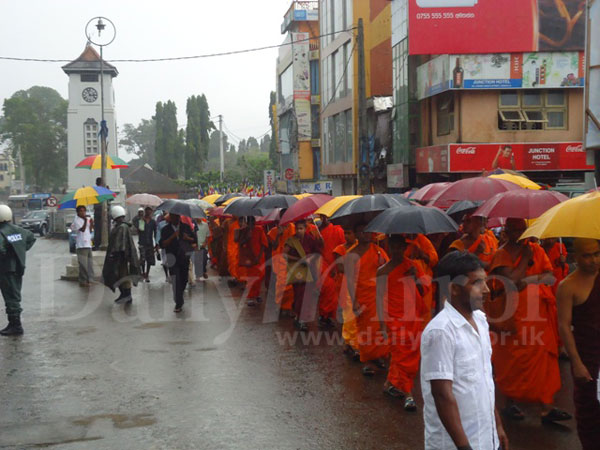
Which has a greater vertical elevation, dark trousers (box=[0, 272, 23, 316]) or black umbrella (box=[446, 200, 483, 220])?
black umbrella (box=[446, 200, 483, 220])

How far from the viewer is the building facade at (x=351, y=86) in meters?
29.7

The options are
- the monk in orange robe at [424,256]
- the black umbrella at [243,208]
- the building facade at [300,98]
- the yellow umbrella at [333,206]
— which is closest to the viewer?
the monk in orange robe at [424,256]

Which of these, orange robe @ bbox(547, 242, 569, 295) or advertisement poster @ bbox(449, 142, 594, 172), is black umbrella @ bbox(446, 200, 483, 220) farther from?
advertisement poster @ bbox(449, 142, 594, 172)

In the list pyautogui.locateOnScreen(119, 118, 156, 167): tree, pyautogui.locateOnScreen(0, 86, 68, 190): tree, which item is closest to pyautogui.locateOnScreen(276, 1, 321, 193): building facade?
pyautogui.locateOnScreen(0, 86, 68, 190): tree

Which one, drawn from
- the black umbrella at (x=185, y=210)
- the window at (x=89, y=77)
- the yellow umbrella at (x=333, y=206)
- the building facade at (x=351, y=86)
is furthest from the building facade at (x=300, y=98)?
the yellow umbrella at (x=333, y=206)

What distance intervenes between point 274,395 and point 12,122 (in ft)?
271

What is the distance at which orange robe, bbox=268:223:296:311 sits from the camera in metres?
11.2

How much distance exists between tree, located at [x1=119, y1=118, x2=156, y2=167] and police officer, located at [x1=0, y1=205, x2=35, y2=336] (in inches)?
5143

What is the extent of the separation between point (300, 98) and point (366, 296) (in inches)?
1458

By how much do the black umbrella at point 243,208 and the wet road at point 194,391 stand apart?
1.74 m

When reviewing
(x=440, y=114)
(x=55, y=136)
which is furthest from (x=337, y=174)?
(x=55, y=136)

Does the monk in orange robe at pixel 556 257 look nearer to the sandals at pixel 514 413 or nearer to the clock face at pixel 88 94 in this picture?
the sandals at pixel 514 413

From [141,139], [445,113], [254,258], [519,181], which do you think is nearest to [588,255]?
[519,181]

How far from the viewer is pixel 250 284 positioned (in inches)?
509
